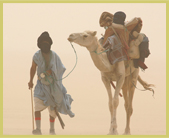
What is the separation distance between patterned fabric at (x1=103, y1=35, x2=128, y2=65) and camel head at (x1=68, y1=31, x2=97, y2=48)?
0.46 m

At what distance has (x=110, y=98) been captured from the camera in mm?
13469

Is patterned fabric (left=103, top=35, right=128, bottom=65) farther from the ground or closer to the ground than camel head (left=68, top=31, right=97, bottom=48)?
closer to the ground

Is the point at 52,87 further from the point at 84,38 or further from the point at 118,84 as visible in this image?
the point at 118,84

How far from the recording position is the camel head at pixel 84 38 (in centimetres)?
1278

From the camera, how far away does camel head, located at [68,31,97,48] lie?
12.8 metres

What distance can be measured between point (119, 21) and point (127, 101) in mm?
1913

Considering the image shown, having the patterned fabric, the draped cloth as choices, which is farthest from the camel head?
the draped cloth

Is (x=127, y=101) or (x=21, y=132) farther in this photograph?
(x=127, y=101)

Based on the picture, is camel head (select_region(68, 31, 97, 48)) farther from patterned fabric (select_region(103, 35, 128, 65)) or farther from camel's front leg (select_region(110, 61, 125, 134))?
camel's front leg (select_region(110, 61, 125, 134))

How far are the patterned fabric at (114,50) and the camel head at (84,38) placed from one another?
46cm

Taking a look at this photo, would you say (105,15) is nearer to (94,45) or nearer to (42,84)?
(94,45)

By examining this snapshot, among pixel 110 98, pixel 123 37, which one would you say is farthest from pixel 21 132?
pixel 123 37

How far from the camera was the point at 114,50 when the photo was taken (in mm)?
13320

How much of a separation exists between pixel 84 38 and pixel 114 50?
2.64 ft
